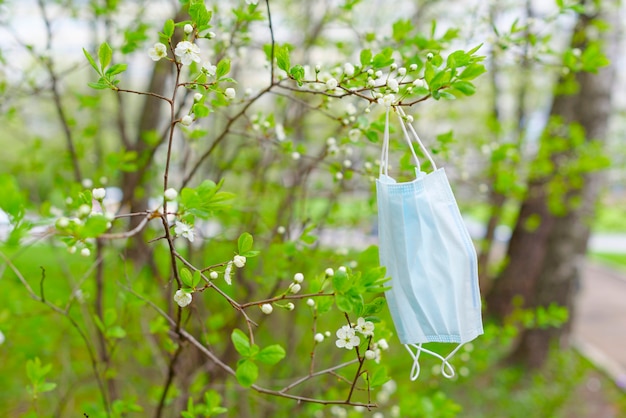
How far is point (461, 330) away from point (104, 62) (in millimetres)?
972

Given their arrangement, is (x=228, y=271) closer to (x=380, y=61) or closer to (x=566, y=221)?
(x=380, y=61)

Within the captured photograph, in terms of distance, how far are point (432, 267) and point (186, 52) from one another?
0.70 meters

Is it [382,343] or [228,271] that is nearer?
[228,271]

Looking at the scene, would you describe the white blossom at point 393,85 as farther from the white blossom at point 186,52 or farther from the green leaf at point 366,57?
the white blossom at point 186,52

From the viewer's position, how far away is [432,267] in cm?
121

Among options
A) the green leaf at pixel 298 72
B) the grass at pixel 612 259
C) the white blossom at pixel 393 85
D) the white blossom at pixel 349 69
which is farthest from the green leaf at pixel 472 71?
the grass at pixel 612 259

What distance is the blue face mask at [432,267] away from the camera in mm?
1204

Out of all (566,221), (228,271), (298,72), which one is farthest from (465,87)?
(566,221)

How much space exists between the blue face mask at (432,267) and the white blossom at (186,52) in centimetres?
46

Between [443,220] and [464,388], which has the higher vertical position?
[443,220]

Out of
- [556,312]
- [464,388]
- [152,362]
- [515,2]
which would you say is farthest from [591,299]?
[152,362]

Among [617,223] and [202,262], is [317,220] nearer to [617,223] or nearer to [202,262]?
[202,262]

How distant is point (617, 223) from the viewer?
6098 millimetres

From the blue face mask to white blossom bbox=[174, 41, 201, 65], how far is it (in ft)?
1.52
